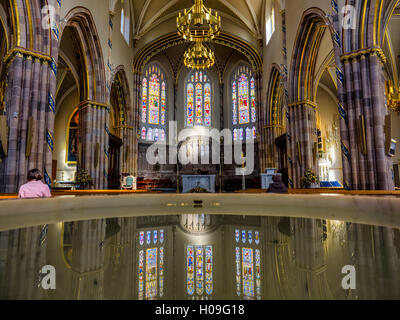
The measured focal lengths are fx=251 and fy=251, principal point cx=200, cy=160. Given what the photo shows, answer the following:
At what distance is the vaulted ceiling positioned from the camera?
49.9ft

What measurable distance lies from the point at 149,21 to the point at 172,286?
59.2 feet

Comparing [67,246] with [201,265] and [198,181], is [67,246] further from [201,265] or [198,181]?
[198,181]

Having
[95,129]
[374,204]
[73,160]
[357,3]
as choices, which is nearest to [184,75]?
[73,160]

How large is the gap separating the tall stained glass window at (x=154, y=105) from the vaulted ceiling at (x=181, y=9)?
12.7 feet

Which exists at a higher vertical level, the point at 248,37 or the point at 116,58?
the point at 248,37

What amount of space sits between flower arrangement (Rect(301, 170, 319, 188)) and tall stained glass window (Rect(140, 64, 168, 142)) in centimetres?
1252

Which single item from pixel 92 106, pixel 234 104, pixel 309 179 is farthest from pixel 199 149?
pixel 309 179

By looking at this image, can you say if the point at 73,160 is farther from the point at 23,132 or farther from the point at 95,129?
the point at 23,132

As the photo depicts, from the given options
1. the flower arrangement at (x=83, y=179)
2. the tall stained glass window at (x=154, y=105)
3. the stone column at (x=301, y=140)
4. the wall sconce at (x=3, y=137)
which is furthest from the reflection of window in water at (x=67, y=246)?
the tall stained glass window at (x=154, y=105)

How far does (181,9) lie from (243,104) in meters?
7.95

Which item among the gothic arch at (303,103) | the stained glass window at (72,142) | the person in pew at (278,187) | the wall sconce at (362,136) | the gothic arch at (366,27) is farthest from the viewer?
the stained glass window at (72,142)

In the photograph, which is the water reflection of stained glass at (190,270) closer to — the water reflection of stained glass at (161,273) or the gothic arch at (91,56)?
the water reflection of stained glass at (161,273)

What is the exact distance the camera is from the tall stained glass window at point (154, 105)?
19.2m

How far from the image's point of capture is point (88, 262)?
2.97ft
